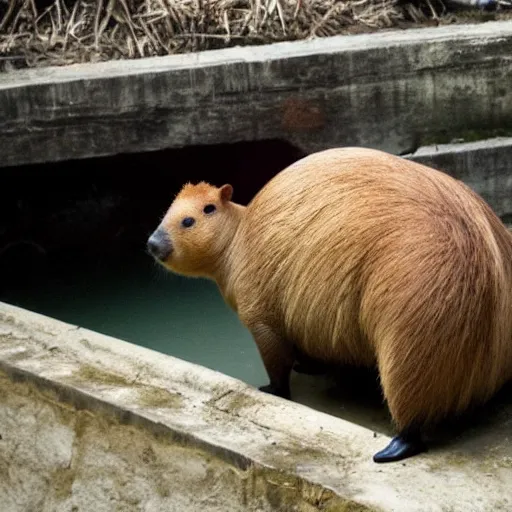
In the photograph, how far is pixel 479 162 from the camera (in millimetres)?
5473

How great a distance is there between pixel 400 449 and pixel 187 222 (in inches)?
54.1

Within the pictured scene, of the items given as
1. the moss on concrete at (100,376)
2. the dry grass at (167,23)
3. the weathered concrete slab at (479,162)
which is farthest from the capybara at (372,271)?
the dry grass at (167,23)

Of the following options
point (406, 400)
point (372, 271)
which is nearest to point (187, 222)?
point (372, 271)

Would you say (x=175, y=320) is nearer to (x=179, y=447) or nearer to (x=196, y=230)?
(x=196, y=230)

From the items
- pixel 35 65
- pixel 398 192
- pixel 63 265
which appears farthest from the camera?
pixel 63 265

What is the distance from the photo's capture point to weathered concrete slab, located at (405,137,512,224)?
5.44 meters

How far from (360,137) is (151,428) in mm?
2815

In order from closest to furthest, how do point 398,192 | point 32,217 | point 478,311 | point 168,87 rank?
point 478,311
point 398,192
point 168,87
point 32,217

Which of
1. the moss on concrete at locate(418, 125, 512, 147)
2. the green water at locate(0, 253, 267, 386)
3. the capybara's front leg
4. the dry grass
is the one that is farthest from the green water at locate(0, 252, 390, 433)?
the moss on concrete at locate(418, 125, 512, 147)

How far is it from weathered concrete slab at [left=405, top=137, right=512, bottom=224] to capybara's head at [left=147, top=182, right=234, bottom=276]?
1.79 meters

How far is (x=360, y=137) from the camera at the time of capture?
5.57 metres

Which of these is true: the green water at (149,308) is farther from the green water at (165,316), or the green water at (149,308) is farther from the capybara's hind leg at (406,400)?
the capybara's hind leg at (406,400)

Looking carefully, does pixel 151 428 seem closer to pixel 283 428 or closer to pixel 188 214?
pixel 283 428

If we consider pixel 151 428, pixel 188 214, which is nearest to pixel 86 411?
pixel 151 428
